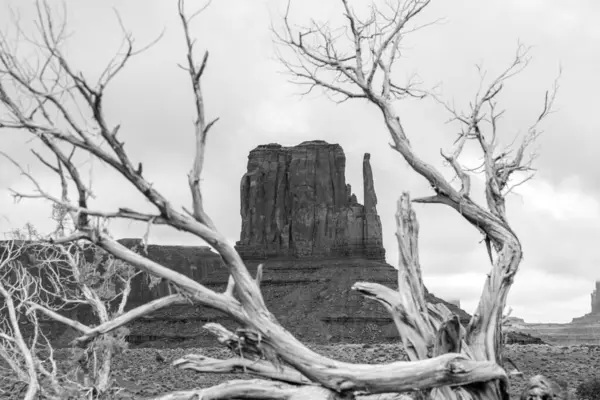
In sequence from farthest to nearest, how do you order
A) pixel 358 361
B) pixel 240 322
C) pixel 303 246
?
pixel 303 246 → pixel 358 361 → pixel 240 322

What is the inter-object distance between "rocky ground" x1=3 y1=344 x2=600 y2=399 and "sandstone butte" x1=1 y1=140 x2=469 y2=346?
66.5 ft

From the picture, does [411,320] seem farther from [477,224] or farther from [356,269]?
[356,269]

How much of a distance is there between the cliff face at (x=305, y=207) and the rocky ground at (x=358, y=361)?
3628 cm

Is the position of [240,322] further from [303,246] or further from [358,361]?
[303,246]

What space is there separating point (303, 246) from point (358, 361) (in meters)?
47.0

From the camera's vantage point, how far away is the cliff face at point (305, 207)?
275 feet

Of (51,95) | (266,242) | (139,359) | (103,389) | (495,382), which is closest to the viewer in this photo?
(51,95)

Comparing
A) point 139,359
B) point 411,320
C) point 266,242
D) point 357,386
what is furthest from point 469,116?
point 266,242

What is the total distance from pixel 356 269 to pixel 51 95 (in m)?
71.0

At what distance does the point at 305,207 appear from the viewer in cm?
8675

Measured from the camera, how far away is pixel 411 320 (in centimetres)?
813

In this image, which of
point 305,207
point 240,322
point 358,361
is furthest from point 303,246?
point 240,322

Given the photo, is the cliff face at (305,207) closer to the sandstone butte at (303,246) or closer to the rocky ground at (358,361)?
the sandstone butte at (303,246)

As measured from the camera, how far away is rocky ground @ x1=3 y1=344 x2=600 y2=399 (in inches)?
1116
